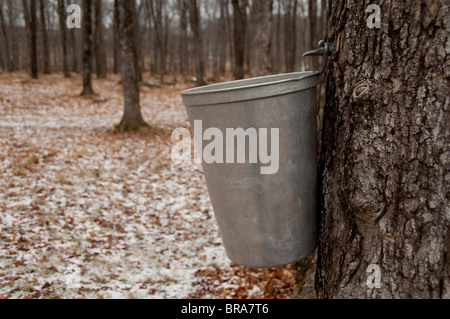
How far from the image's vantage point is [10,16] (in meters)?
28.8

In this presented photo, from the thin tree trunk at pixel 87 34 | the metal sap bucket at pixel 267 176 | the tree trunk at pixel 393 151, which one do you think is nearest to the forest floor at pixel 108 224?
the metal sap bucket at pixel 267 176

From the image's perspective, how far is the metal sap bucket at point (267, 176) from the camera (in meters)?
1.53

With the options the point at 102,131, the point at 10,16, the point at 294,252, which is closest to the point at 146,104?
the point at 102,131

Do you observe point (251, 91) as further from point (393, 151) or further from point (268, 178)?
point (393, 151)

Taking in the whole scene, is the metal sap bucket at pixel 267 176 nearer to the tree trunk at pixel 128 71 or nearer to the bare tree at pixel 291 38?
the tree trunk at pixel 128 71

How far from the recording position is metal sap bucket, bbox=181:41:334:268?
1533 millimetres

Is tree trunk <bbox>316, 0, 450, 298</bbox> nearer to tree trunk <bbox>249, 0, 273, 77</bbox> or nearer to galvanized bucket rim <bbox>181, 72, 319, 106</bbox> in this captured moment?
galvanized bucket rim <bbox>181, 72, 319, 106</bbox>

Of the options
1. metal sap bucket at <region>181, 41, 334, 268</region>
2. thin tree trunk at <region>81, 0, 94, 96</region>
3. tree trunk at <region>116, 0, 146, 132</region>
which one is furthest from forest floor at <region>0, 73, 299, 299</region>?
thin tree trunk at <region>81, 0, 94, 96</region>

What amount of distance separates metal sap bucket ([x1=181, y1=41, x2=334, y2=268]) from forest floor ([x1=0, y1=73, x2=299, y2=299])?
1572 mm

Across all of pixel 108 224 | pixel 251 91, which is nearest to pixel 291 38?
pixel 108 224

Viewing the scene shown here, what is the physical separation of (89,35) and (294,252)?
12781 mm

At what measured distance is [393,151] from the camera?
139 centimetres

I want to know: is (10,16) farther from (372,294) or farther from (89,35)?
(372,294)
